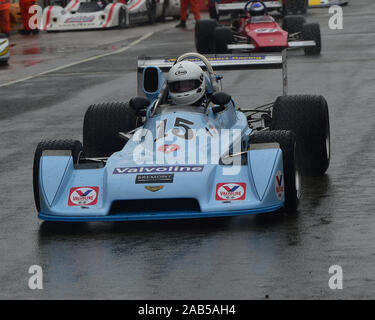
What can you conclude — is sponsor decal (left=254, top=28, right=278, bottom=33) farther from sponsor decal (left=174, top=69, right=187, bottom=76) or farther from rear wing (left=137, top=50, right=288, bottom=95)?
sponsor decal (left=174, top=69, right=187, bottom=76)

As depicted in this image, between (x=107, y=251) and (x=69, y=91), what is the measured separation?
1301 cm

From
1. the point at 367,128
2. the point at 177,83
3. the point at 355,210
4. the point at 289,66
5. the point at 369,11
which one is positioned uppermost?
the point at 177,83

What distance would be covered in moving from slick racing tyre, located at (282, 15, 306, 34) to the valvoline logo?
18.1m

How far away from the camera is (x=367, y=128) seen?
14750mm

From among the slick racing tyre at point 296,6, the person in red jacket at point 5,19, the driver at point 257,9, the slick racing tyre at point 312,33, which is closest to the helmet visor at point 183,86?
the slick racing tyre at point 312,33

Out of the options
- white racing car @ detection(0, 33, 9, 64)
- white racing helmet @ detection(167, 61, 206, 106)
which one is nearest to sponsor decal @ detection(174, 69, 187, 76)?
white racing helmet @ detection(167, 61, 206, 106)

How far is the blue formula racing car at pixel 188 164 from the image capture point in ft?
30.4

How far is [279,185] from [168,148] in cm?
A: 117

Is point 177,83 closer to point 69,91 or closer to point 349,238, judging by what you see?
point 349,238

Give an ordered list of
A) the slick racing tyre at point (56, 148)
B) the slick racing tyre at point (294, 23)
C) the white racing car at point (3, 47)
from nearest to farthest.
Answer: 1. the slick racing tyre at point (56, 148)
2. the white racing car at point (3, 47)
3. the slick racing tyre at point (294, 23)

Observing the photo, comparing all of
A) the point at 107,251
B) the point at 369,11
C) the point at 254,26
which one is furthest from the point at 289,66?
the point at 369,11

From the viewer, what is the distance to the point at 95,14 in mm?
38656

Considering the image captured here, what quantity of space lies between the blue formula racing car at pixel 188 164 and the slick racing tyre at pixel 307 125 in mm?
10

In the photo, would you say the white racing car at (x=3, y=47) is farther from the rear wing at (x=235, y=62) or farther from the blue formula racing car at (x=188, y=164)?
the blue formula racing car at (x=188, y=164)
